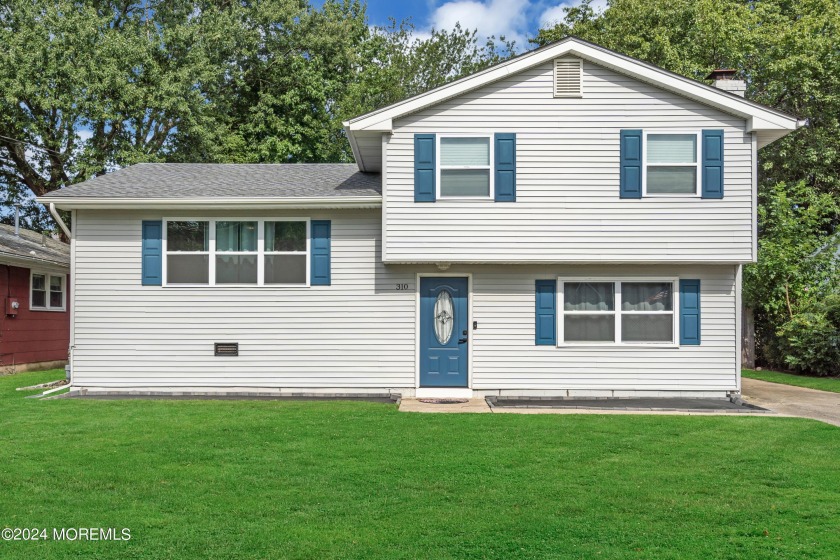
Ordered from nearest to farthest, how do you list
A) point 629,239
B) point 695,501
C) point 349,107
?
point 695,501
point 629,239
point 349,107

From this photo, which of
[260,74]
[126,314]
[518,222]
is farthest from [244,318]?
[260,74]

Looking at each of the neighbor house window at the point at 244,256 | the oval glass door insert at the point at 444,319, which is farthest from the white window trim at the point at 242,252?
the oval glass door insert at the point at 444,319

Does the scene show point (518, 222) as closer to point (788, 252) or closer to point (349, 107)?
point (788, 252)

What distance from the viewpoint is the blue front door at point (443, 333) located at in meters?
11.7

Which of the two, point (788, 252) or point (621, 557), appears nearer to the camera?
point (621, 557)

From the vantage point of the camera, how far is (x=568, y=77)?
1133 cm

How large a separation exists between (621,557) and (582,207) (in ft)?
24.7

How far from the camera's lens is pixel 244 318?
11844 mm

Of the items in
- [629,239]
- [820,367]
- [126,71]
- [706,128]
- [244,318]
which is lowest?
[820,367]

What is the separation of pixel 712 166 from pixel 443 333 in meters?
5.24

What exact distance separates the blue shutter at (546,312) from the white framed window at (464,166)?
186 centimetres

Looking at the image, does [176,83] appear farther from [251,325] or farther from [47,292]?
[251,325]

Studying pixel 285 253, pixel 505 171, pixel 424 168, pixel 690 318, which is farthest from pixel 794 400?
pixel 285 253

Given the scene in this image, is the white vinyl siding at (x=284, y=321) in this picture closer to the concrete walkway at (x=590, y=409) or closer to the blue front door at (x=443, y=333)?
the blue front door at (x=443, y=333)
